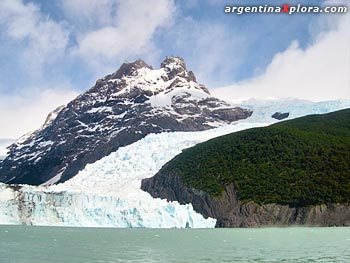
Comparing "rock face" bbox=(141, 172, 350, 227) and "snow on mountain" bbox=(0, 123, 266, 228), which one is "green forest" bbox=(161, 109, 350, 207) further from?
"snow on mountain" bbox=(0, 123, 266, 228)

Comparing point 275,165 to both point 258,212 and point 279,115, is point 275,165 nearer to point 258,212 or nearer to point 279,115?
point 258,212

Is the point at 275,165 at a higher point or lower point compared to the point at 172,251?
higher

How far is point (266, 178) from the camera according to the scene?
256ft

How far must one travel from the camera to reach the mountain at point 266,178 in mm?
68562

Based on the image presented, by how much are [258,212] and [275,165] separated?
14.1 m

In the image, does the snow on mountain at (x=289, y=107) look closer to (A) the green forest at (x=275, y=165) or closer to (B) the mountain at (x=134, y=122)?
(B) the mountain at (x=134, y=122)

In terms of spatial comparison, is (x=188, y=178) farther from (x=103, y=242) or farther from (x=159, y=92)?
(x=159, y=92)

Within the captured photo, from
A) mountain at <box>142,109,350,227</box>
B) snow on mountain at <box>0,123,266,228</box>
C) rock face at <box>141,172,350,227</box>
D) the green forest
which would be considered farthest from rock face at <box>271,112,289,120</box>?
snow on mountain at <box>0,123,266,228</box>

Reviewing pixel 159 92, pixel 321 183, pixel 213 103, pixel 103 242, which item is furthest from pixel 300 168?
pixel 159 92

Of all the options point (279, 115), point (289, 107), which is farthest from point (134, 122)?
point (289, 107)

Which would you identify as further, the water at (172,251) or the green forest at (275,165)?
the green forest at (275,165)

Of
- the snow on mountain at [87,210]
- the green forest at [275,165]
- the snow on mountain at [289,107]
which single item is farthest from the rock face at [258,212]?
the snow on mountain at [289,107]

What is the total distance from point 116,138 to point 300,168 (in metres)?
96.5

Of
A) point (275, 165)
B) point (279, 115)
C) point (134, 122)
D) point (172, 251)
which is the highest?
point (134, 122)
